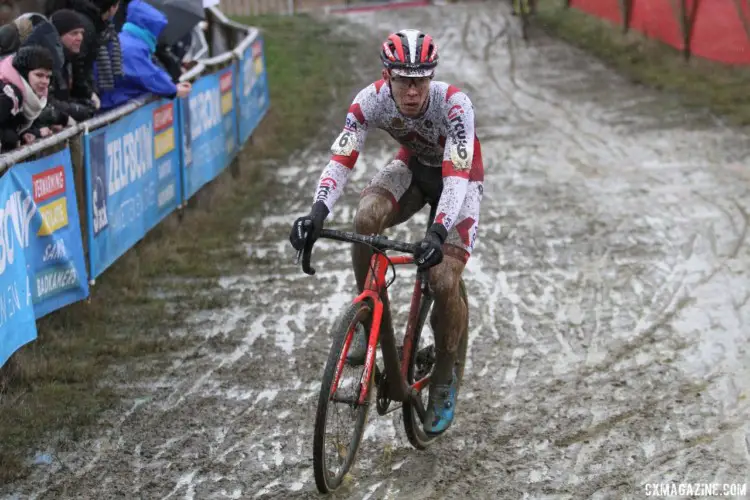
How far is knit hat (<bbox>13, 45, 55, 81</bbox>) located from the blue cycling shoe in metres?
3.78

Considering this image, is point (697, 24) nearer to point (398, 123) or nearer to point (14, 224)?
point (398, 123)

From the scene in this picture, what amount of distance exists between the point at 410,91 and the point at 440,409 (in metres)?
1.87

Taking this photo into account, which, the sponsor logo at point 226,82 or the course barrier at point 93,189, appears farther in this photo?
the sponsor logo at point 226,82

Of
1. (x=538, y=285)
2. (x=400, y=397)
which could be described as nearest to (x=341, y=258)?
(x=538, y=285)

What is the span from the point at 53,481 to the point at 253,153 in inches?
409

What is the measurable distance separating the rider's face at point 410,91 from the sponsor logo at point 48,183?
2.94 metres

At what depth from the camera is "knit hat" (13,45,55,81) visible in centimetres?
771

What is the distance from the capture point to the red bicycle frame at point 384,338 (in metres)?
5.43

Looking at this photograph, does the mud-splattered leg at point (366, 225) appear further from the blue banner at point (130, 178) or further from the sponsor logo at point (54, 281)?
the blue banner at point (130, 178)

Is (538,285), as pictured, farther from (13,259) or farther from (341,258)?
(13,259)

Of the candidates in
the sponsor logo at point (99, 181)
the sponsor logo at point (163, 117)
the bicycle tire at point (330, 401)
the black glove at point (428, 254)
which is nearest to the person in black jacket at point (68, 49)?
the sponsor logo at point (99, 181)

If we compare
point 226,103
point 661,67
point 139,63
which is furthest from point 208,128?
point 661,67

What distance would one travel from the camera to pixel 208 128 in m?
12.9

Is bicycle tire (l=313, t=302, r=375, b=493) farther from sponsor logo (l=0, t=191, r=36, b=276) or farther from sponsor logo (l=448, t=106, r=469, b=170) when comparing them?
sponsor logo (l=0, t=191, r=36, b=276)
